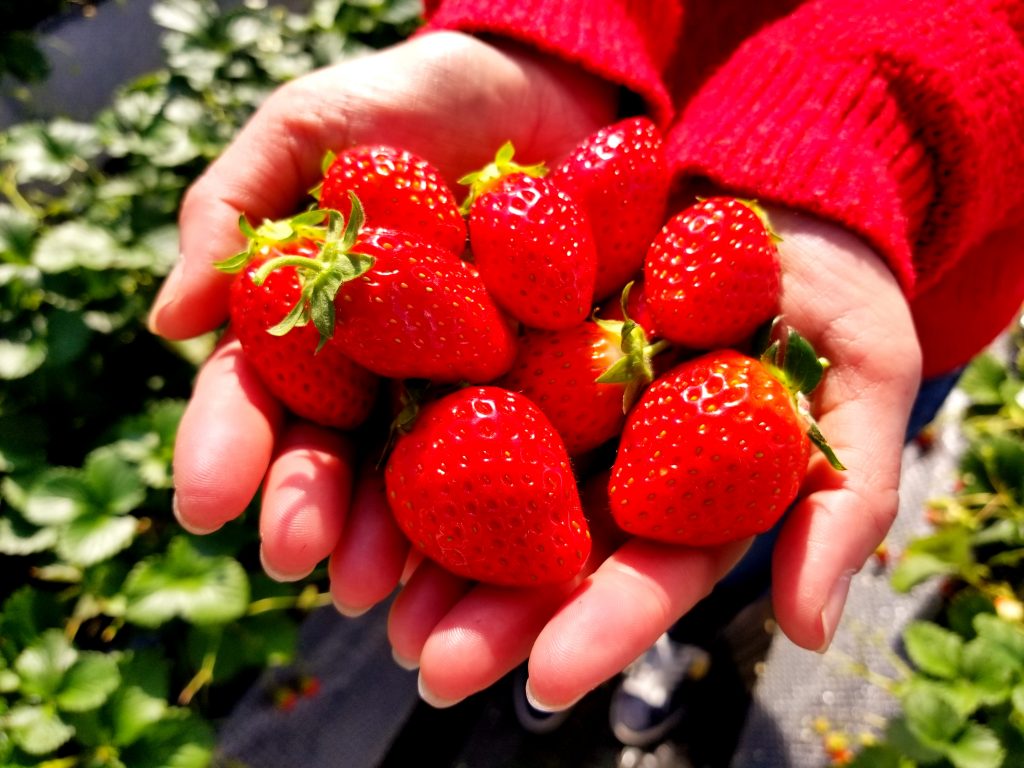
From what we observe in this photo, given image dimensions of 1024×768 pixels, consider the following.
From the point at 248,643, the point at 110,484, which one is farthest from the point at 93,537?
the point at 248,643

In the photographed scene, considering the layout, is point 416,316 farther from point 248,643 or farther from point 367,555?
point 248,643

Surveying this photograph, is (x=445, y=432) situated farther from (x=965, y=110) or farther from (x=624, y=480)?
(x=965, y=110)

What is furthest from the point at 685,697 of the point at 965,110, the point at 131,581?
the point at 965,110

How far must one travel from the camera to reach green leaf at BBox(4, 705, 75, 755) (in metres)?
1.26

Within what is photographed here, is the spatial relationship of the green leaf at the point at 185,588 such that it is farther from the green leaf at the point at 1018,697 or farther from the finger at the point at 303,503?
the green leaf at the point at 1018,697

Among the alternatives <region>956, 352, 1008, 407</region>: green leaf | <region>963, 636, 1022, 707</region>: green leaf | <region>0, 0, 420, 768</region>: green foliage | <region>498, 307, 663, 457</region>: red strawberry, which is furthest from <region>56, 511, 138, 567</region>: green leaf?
<region>956, 352, 1008, 407</region>: green leaf

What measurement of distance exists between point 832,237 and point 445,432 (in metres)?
0.59

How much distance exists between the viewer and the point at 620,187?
1062 millimetres

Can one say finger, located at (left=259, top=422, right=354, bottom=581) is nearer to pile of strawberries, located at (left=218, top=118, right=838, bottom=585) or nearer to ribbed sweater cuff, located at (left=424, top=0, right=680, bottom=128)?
pile of strawberries, located at (left=218, top=118, right=838, bottom=585)

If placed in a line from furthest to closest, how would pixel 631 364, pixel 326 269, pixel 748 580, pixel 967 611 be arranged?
1. pixel 748 580
2. pixel 967 611
3. pixel 631 364
4. pixel 326 269

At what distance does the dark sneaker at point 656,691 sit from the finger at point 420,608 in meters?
0.81

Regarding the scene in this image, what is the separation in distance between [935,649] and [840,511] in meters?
0.73

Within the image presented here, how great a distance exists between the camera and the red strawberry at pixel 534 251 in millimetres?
962

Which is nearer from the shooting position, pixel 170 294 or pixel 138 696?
pixel 170 294
